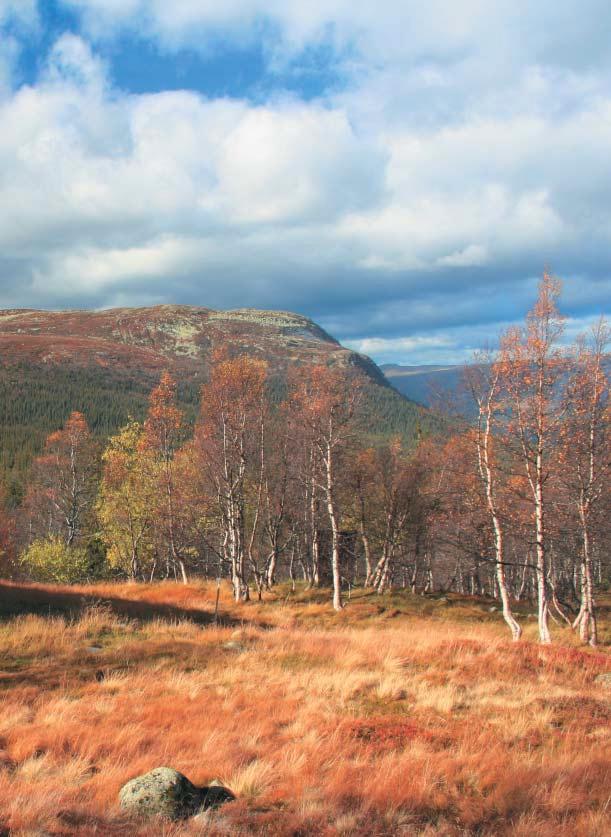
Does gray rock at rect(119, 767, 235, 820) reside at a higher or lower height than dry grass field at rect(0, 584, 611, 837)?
higher

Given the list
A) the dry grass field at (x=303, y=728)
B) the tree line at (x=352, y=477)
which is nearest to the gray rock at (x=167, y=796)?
the dry grass field at (x=303, y=728)

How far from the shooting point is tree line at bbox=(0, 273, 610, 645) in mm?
18547

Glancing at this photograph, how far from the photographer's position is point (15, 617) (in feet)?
50.4

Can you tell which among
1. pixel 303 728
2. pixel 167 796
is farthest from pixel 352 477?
pixel 167 796

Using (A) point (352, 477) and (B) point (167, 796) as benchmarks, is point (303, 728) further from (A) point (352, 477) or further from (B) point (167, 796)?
(A) point (352, 477)

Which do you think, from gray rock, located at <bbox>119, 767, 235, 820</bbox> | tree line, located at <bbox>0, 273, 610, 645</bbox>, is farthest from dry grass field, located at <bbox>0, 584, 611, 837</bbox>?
tree line, located at <bbox>0, 273, 610, 645</bbox>

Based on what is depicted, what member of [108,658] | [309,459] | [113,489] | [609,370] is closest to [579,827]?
[108,658]

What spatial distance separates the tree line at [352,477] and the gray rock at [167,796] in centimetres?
1247

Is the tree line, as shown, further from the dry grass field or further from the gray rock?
the gray rock

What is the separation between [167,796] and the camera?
547 centimetres

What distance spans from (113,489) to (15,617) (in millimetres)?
23763

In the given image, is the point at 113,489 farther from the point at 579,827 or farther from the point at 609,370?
the point at 579,827

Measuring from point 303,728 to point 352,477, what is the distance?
2492 centimetres

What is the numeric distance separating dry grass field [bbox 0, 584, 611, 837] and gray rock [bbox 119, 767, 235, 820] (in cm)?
20
